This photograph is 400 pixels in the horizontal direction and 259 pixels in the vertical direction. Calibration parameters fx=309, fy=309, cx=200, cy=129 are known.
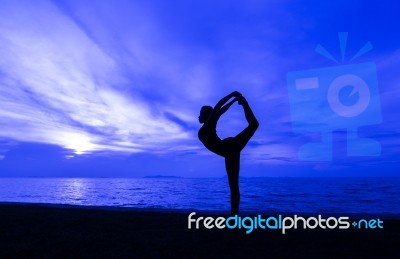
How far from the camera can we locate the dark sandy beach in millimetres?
4160

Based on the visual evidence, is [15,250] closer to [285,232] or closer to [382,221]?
[285,232]

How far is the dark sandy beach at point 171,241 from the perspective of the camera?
416 centimetres

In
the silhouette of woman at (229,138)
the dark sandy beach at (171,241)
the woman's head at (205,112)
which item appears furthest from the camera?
the woman's head at (205,112)

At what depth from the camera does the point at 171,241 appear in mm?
4863

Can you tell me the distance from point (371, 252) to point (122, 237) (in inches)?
149

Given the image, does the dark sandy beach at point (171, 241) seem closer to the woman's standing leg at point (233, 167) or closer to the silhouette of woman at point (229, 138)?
the woman's standing leg at point (233, 167)

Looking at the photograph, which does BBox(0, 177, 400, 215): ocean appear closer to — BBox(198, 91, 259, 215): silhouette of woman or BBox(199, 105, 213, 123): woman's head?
BBox(198, 91, 259, 215): silhouette of woman

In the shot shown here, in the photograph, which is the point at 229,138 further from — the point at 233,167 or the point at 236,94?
the point at 236,94

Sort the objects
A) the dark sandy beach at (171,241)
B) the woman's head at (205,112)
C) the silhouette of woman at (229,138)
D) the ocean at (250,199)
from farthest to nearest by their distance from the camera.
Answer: the ocean at (250,199)
the woman's head at (205,112)
the silhouette of woman at (229,138)
the dark sandy beach at (171,241)

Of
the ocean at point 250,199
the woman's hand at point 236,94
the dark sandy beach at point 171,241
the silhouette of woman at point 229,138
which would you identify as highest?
the woman's hand at point 236,94

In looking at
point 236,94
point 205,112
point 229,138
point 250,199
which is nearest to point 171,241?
point 229,138

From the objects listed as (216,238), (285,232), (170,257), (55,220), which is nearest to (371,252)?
(285,232)

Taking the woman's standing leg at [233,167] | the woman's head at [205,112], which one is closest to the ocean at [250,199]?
the woman's standing leg at [233,167]

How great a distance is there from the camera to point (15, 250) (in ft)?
14.2
